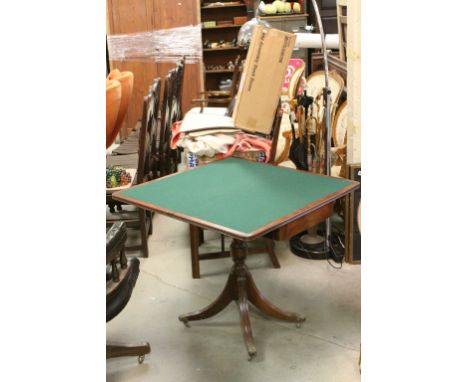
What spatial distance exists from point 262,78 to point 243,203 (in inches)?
45.8

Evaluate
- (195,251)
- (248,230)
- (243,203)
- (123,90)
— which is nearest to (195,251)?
(195,251)

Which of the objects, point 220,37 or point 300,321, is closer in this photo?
point 300,321

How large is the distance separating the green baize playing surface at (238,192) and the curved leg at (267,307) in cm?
49

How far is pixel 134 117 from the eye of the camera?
6.47m

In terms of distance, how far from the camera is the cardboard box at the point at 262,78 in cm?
290

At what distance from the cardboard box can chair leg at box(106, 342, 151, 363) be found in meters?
1.40

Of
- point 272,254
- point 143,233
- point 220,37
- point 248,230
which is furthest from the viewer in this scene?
point 220,37

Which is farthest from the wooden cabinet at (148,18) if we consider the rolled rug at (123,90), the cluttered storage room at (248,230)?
the cluttered storage room at (248,230)

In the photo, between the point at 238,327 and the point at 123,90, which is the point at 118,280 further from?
the point at 123,90

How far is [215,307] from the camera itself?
98.9 inches

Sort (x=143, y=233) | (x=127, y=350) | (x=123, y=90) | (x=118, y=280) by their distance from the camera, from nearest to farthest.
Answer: (x=118, y=280) < (x=127, y=350) < (x=143, y=233) < (x=123, y=90)

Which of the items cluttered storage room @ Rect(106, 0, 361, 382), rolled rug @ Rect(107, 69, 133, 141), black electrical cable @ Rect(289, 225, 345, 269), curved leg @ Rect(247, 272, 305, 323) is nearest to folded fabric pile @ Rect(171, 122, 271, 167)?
cluttered storage room @ Rect(106, 0, 361, 382)
